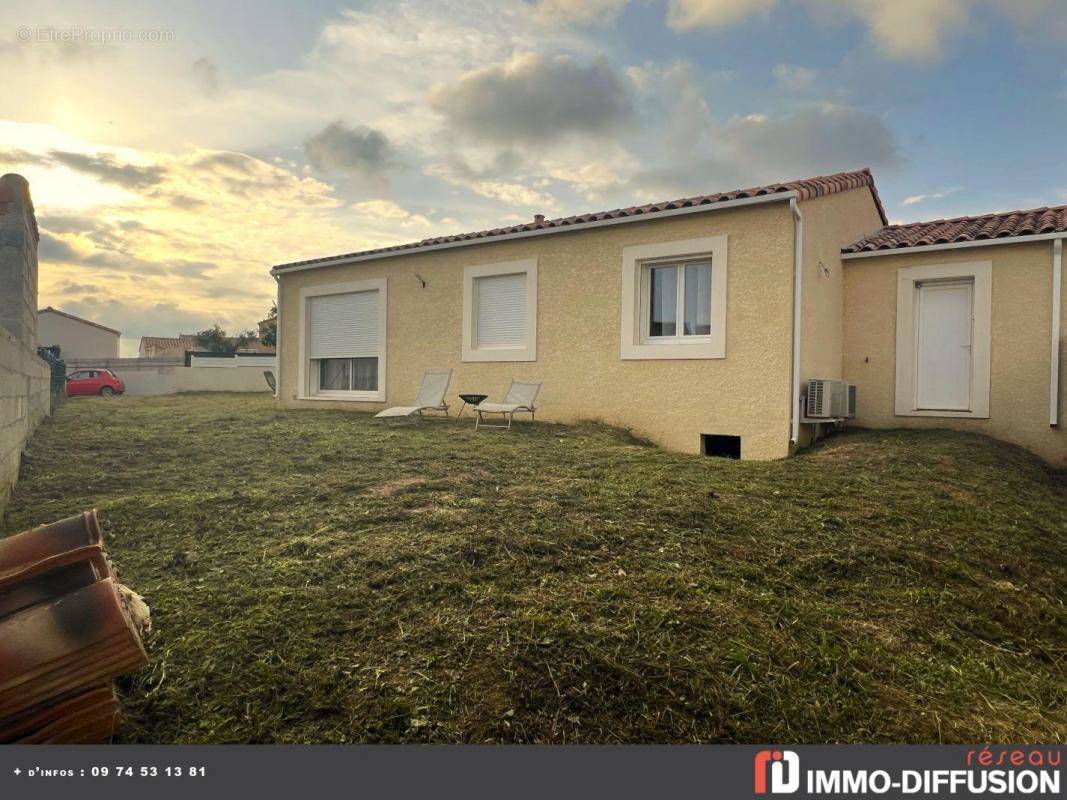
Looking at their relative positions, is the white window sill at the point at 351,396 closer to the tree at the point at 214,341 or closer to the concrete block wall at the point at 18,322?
the concrete block wall at the point at 18,322

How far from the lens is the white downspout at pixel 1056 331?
841 centimetres

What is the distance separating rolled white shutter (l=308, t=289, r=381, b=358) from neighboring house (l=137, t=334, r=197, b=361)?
41039 millimetres

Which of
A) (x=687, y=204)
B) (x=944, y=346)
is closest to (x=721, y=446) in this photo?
(x=687, y=204)

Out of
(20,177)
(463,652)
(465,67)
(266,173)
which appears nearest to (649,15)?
(465,67)

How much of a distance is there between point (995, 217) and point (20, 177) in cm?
1454

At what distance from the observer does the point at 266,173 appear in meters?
9.07

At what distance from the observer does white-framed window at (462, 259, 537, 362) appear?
10633 mm

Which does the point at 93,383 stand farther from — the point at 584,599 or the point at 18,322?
the point at 584,599

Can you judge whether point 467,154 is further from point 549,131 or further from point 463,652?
point 463,652

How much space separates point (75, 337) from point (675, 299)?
46408mm

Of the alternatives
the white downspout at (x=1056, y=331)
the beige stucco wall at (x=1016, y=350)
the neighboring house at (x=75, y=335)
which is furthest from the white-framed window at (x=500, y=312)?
the neighboring house at (x=75, y=335)

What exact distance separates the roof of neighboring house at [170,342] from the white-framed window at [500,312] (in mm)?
45491

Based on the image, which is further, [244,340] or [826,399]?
[244,340]

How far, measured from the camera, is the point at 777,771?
238 centimetres
